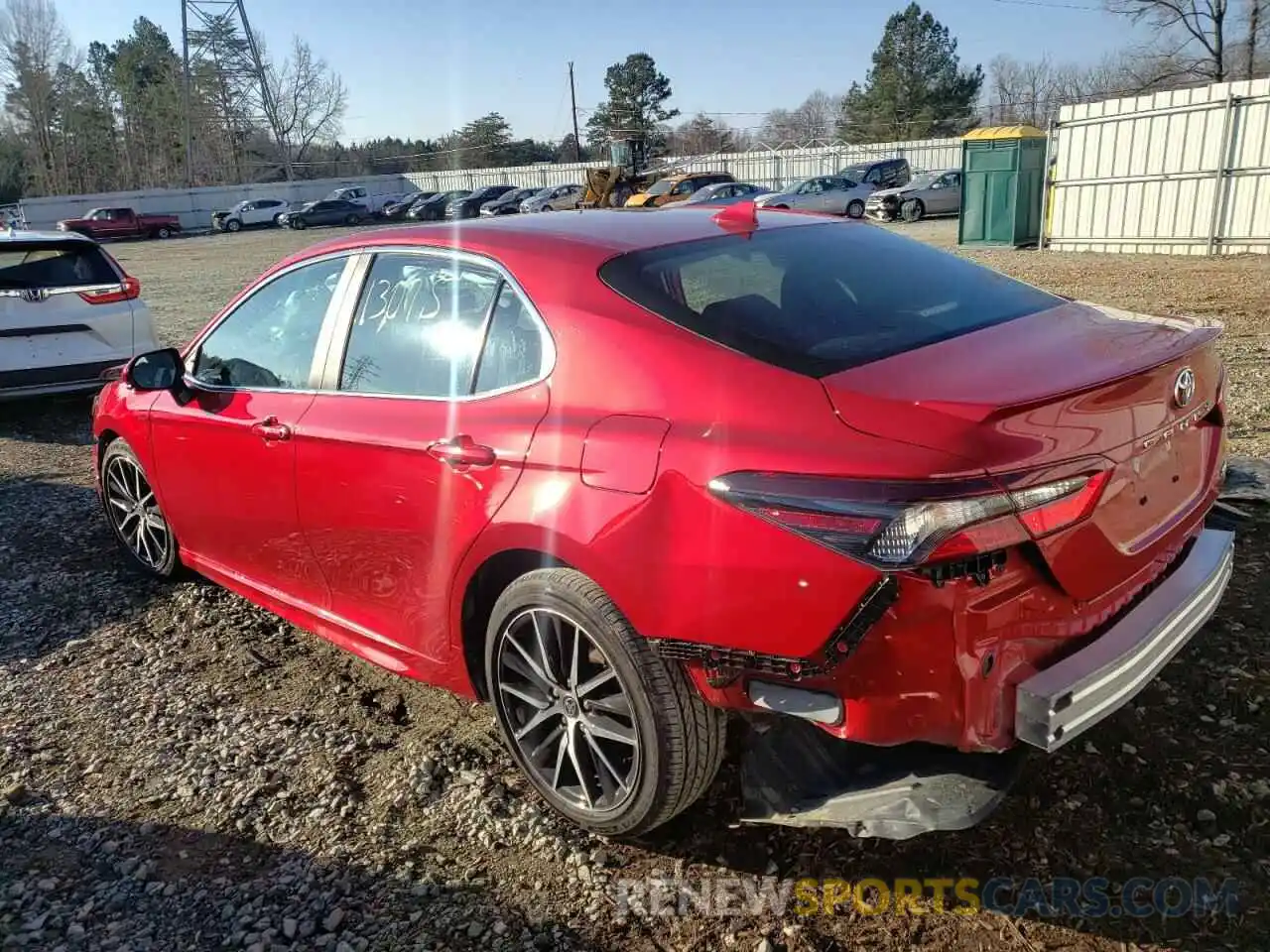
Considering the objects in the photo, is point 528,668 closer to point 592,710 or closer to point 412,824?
point 592,710

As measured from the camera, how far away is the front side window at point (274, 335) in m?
3.45

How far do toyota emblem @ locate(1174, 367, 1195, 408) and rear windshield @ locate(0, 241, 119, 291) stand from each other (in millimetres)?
8034

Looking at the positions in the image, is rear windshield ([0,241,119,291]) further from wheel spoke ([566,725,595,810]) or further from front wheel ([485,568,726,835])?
wheel spoke ([566,725,595,810])

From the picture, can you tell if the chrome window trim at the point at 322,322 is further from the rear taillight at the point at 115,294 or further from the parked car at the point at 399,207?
the parked car at the point at 399,207

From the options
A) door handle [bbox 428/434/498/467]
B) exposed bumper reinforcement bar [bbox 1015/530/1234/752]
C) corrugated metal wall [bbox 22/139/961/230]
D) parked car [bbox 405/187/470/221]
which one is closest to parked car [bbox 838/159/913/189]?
corrugated metal wall [bbox 22/139/961/230]

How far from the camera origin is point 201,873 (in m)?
2.66

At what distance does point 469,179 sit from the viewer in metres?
59.9

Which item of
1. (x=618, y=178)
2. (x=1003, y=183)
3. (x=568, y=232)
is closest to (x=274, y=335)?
(x=568, y=232)

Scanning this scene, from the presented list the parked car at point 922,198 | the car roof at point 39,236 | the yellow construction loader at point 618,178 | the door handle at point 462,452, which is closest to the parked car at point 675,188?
the yellow construction loader at point 618,178

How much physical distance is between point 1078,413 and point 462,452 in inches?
62.4

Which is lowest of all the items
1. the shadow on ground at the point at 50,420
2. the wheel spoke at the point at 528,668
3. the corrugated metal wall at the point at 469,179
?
the shadow on ground at the point at 50,420

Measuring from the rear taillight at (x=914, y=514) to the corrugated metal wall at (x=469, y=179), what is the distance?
39434 mm

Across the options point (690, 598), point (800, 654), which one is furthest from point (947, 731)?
point (690, 598)

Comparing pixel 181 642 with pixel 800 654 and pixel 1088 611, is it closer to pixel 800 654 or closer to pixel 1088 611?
pixel 800 654
